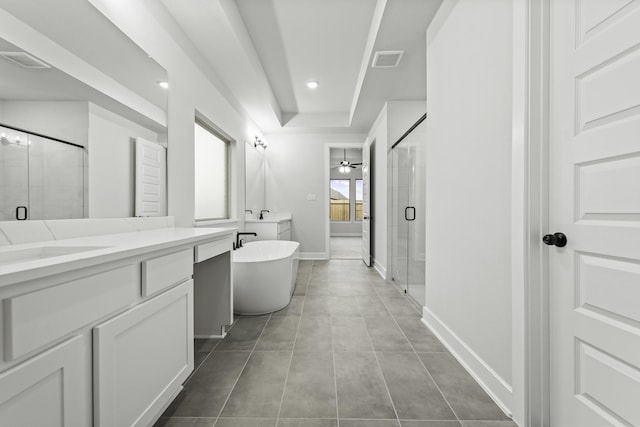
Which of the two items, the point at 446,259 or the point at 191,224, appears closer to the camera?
the point at 446,259

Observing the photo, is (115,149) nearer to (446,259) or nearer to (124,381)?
(124,381)

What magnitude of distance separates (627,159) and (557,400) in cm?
93

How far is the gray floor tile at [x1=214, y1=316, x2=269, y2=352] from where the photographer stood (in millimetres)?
1878

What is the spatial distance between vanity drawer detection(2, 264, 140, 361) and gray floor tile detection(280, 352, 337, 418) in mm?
887

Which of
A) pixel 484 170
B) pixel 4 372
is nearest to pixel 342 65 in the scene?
pixel 484 170

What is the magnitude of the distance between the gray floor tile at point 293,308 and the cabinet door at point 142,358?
1187 millimetres

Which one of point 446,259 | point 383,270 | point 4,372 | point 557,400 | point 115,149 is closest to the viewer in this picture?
point 4,372

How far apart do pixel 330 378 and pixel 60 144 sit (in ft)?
5.76

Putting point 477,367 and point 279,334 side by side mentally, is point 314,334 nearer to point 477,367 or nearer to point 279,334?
point 279,334

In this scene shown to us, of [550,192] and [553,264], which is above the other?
[550,192]

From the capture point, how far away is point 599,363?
3.04ft

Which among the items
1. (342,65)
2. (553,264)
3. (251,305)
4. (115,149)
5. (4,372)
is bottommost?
(251,305)

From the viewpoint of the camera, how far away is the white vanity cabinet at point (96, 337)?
0.59 metres

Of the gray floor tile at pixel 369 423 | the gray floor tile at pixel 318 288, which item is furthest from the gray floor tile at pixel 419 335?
the gray floor tile at pixel 318 288
